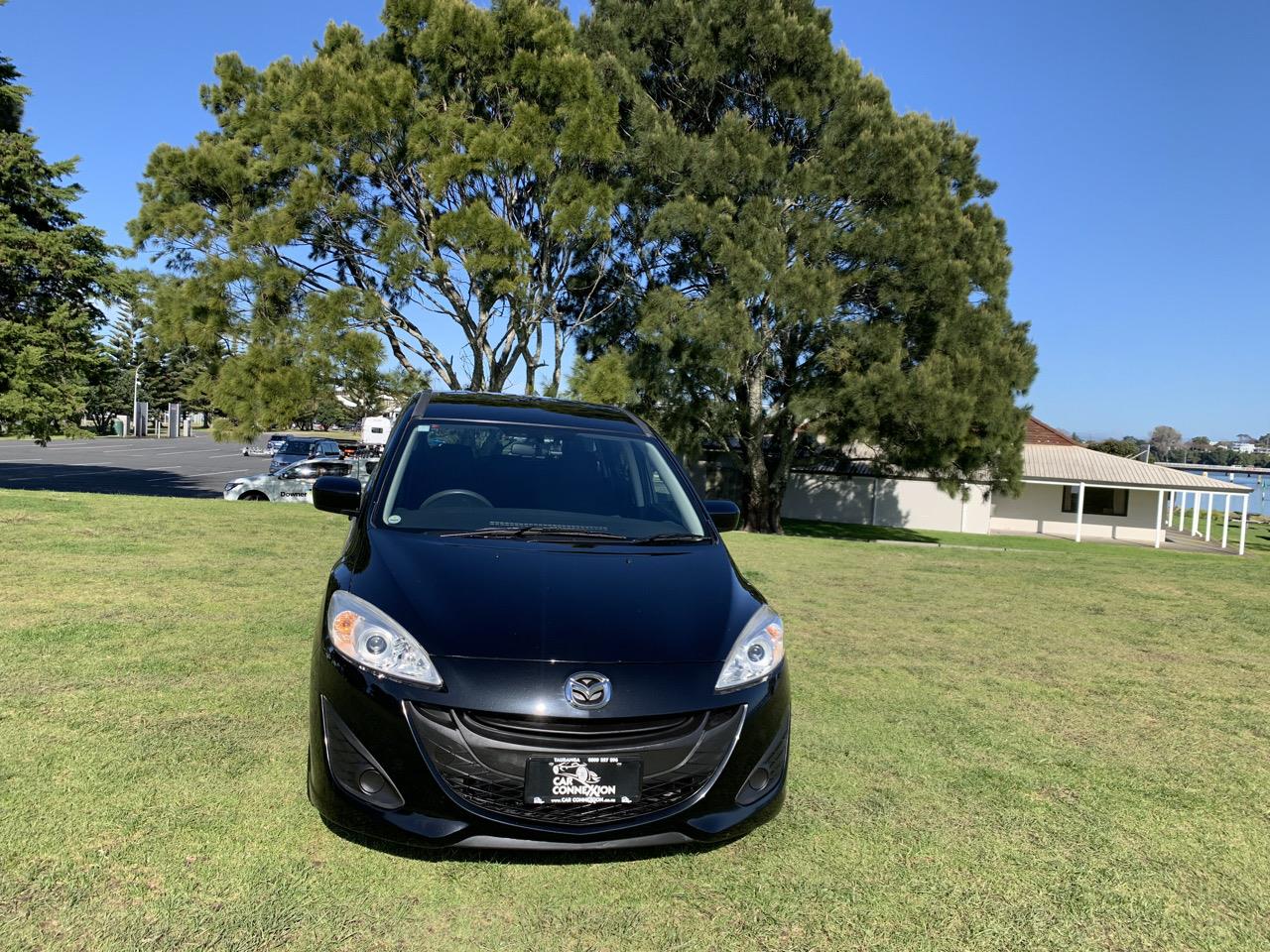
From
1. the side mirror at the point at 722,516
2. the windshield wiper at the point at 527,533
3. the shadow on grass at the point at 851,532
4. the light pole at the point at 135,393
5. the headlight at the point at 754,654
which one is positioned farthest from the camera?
the light pole at the point at 135,393

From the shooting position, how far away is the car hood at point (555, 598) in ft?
8.91

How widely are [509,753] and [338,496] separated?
78.4 inches

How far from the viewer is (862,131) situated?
20.4 metres

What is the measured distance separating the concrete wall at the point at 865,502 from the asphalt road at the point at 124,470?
23.9m

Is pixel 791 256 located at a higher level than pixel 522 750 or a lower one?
higher

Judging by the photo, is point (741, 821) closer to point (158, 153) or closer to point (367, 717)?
point (367, 717)

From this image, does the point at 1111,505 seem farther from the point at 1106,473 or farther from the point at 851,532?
the point at 851,532

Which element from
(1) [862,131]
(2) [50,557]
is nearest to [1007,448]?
(1) [862,131]

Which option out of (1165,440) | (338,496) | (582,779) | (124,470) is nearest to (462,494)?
(338,496)

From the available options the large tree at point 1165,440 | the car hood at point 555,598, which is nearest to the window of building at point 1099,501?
the car hood at point 555,598

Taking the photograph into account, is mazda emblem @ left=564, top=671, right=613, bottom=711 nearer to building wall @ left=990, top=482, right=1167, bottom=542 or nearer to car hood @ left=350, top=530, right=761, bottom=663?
car hood @ left=350, top=530, right=761, bottom=663

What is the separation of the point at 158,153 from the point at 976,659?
65.4 feet

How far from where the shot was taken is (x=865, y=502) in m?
40.2

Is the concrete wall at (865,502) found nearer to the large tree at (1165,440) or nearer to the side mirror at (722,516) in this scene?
the side mirror at (722,516)
